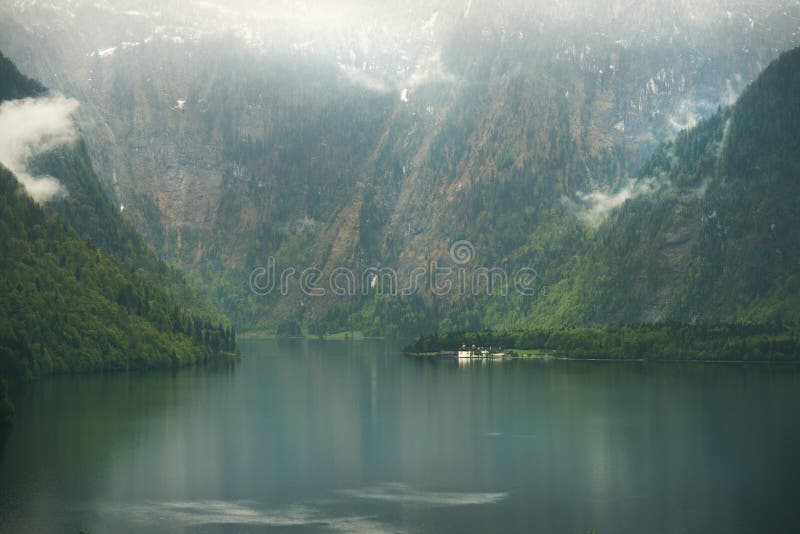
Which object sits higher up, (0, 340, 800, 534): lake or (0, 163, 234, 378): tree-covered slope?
(0, 163, 234, 378): tree-covered slope

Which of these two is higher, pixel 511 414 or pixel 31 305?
pixel 31 305

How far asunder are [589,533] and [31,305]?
119557 mm

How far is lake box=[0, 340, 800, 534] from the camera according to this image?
81562mm

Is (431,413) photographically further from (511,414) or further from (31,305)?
(31,305)

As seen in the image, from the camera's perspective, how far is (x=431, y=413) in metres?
140

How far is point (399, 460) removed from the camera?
10506 centimetres

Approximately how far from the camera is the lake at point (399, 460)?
8156cm

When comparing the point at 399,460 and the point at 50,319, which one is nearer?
the point at 399,460

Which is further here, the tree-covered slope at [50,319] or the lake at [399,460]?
the tree-covered slope at [50,319]

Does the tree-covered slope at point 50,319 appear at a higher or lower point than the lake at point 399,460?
higher

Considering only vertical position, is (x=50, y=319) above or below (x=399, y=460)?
above

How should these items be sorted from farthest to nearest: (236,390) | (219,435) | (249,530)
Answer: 1. (236,390)
2. (219,435)
3. (249,530)

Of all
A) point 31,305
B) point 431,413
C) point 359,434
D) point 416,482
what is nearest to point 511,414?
point 431,413

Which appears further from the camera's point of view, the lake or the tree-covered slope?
the tree-covered slope
